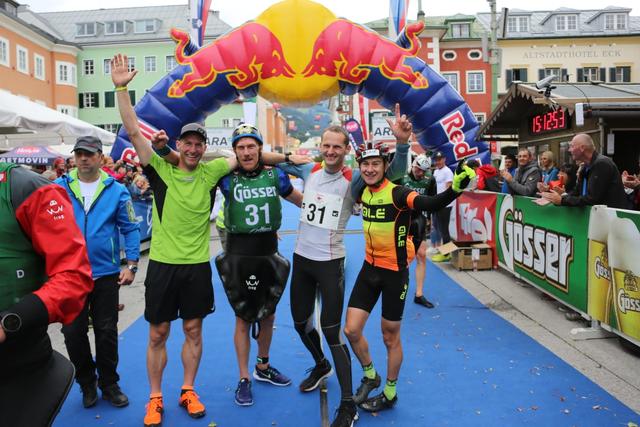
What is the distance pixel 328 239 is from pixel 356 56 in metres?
4.05

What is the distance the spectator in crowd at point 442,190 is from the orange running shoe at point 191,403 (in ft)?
17.4

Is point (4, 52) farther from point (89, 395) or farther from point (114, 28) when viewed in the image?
point (89, 395)

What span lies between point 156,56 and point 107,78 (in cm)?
430

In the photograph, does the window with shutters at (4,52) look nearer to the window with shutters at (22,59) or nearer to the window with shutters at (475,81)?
the window with shutters at (22,59)

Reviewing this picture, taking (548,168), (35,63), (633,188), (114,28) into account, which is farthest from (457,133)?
(114,28)

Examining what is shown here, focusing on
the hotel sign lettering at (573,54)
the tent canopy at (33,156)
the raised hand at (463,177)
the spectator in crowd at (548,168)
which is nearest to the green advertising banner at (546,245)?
the spectator in crowd at (548,168)

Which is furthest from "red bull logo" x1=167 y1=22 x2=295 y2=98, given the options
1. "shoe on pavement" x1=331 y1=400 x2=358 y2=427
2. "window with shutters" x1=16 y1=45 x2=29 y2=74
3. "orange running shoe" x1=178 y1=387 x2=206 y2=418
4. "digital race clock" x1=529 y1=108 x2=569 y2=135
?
"window with shutters" x1=16 y1=45 x2=29 y2=74

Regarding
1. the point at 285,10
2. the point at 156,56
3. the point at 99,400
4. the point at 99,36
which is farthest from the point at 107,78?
the point at 99,400

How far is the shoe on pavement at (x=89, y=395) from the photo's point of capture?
148 inches

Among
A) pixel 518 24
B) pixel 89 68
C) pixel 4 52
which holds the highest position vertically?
pixel 518 24

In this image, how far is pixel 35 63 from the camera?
34.0m

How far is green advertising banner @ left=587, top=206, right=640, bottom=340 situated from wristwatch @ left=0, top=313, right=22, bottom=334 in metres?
4.50

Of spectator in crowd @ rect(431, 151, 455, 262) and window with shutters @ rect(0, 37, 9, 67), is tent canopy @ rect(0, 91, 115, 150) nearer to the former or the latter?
spectator in crowd @ rect(431, 151, 455, 262)

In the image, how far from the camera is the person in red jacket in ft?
5.87
